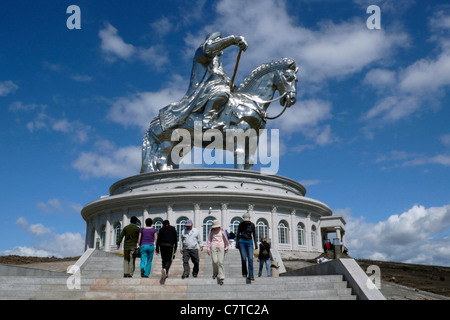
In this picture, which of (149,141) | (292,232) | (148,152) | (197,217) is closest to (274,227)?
(292,232)

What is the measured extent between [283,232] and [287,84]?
11054 mm

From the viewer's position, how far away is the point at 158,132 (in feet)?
112

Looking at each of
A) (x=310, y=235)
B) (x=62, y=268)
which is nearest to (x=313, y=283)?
(x=62, y=268)

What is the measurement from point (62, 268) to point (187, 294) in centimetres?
1261

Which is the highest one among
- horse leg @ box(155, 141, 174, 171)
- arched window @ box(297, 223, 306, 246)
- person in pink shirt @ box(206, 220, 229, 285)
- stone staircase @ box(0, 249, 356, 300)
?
horse leg @ box(155, 141, 174, 171)

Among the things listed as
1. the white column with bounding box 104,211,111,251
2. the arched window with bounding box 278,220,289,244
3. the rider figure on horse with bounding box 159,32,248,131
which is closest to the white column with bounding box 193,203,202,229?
the arched window with bounding box 278,220,289,244

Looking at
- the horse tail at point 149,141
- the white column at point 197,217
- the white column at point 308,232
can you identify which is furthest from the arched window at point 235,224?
the horse tail at point 149,141

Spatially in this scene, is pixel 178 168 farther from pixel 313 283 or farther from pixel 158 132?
pixel 313 283

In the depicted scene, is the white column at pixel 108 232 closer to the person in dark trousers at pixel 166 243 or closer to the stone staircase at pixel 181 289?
the person in dark trousers at pixel 166 243

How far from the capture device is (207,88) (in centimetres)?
3369

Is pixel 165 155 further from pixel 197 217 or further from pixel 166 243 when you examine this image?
pixel 166 243

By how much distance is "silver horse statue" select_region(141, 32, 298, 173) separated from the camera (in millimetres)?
33062

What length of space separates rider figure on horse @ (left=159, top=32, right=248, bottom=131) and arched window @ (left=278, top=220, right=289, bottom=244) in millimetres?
8394

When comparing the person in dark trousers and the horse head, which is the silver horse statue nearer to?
the horse head
